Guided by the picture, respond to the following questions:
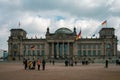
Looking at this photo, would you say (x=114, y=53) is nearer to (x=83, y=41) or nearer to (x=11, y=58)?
(x=83, y=41)

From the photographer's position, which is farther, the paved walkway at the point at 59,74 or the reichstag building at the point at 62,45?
the reichstag building at the point at 62,45

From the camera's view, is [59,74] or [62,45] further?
[62,45]

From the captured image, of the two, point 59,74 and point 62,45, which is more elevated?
point 62,45

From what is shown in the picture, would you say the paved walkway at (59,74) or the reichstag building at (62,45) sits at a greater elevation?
the reichstag building at (62,45)

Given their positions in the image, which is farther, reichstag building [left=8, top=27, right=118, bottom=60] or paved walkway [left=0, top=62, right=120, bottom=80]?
reichstag building [left=8, top=27, right=118, bottom=60]

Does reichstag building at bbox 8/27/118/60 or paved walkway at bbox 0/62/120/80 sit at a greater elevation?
reichstag building at bbox 8/27/118/60

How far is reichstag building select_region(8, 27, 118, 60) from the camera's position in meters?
154

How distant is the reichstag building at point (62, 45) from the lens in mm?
154500

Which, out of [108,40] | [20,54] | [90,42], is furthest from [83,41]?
[20,54]

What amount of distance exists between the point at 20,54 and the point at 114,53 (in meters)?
54.6

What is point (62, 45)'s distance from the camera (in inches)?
6216

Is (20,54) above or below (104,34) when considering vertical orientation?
below

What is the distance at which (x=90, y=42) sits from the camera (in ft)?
517

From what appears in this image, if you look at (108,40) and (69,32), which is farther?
(69,32)
